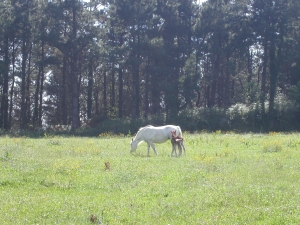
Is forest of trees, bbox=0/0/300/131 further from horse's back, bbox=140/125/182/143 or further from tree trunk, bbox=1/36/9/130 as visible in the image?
horse's back, bbox=140/125/182/143

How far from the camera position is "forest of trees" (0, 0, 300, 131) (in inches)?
1898

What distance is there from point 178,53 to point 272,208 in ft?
149

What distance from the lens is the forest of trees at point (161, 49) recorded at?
4822cm

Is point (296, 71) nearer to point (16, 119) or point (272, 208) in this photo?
point (16, 119)

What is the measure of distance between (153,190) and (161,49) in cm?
3965

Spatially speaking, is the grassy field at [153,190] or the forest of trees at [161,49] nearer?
the grassy field at [153,190]

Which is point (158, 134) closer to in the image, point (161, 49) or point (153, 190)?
point (153, 190)

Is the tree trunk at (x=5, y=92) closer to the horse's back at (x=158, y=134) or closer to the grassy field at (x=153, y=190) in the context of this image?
the horse's back at (x=158, y=134)

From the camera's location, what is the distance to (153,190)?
39.2 ft

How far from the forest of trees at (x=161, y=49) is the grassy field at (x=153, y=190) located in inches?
1210

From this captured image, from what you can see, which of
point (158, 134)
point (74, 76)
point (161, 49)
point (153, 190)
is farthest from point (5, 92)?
point (153, 190)

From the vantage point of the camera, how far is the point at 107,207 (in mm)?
10203

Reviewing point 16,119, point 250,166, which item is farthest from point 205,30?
point 250,166

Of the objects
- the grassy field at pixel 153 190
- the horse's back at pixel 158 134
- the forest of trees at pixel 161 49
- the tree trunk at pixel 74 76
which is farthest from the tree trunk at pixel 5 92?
the grassy field at pixel 153 190
